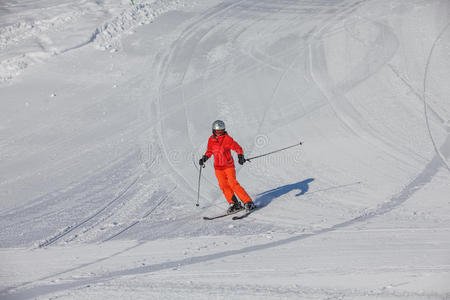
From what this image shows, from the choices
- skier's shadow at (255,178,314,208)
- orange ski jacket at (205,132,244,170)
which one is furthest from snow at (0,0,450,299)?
orange ski jacket at (205,132,244,170)

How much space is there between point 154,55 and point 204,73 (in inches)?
99.9

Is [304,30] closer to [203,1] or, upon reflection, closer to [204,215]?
[203,1]

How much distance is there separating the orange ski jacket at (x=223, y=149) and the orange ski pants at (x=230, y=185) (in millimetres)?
103

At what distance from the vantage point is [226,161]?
8.66m

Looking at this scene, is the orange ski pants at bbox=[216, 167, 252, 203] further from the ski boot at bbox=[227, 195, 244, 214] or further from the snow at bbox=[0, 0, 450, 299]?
the snow at bbox=[0, 0, 450, 299]

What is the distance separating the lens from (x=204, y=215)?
8891 mm

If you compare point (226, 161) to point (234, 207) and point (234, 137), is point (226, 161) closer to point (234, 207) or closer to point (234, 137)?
point (234, 207)

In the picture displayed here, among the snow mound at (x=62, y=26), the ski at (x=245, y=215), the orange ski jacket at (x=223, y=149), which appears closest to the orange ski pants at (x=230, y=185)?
the orange ski jacket at (x=223, y=149)

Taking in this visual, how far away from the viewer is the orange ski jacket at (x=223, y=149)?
28.1ft

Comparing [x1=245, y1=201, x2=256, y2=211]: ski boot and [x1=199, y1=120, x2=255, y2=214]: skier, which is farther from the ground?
[x1=199, y1=120, x2=255, y2=214]: skier

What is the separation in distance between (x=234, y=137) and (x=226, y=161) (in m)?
3.44

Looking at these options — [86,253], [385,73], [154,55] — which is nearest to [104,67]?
[154,55]

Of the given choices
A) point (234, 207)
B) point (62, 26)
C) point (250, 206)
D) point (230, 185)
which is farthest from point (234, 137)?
point (62, 26)

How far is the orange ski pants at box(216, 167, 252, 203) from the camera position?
860 cm
